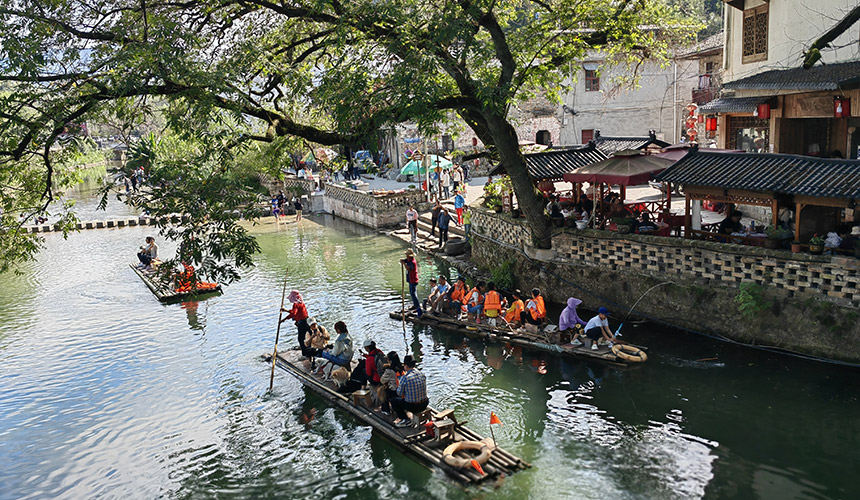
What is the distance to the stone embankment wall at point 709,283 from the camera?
45.1 ft

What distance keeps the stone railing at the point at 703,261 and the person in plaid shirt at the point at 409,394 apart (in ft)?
25.1

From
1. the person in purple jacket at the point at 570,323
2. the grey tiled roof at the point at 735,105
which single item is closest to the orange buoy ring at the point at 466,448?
the person in purple jacket at the point at 570,323

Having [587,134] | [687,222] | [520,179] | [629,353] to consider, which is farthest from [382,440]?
[587,134]

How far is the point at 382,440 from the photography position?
38.6 ft

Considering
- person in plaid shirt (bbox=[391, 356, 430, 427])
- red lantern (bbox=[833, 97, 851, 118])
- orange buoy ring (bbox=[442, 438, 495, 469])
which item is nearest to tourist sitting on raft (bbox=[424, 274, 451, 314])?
person in plaid shirt (bbox=[391, 356, 430, 427])

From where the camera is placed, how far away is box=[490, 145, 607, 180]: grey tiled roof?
19547 millimetres

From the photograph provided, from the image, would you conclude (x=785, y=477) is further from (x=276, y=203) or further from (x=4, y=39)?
(x=276, y=203)

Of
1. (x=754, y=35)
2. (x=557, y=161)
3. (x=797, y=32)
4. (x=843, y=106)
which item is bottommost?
(x=557, y=161)

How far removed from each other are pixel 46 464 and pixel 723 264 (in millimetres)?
13491

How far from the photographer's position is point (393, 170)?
46.4 m

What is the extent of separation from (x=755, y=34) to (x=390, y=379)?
50.1ft

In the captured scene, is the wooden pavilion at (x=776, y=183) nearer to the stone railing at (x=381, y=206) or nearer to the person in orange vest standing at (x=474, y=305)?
the person in orange vest standing at (x=474, y=305)

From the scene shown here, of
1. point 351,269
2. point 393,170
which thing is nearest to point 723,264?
point 351,269

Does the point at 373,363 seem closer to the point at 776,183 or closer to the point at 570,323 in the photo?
the point at 570,323
